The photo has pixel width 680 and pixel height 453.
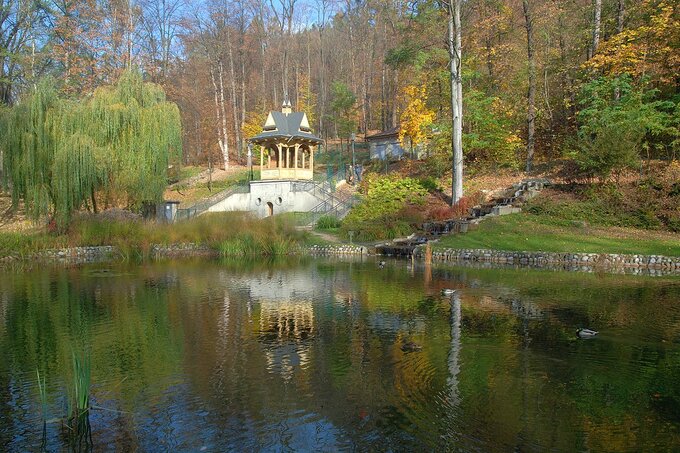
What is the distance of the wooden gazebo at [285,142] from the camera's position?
35969 mm

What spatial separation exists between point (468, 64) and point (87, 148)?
24179mm

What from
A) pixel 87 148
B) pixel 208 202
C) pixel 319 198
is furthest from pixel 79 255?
pixel 319 198

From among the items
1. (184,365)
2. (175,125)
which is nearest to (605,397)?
(184,365)

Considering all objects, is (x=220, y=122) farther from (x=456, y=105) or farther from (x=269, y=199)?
(x=456, y=105)

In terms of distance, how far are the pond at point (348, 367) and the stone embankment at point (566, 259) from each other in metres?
3.33

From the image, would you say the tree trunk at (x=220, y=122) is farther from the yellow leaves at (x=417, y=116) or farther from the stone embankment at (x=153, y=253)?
the stone embankment at (x=153, y=253)

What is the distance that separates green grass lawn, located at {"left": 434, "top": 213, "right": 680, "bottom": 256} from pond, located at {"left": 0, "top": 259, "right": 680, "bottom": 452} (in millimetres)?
4872

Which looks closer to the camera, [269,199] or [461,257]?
[461,257]

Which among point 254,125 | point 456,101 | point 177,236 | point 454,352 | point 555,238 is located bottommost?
point 454,352

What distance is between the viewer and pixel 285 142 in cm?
3659

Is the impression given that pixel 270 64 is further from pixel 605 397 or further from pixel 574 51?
pixel 605 397

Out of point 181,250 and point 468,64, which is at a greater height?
point 468,64

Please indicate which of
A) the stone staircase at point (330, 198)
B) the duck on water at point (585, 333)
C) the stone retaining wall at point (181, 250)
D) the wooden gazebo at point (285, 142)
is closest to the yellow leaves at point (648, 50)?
the stone staircase at point (330, 198)

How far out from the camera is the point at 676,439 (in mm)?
5398
